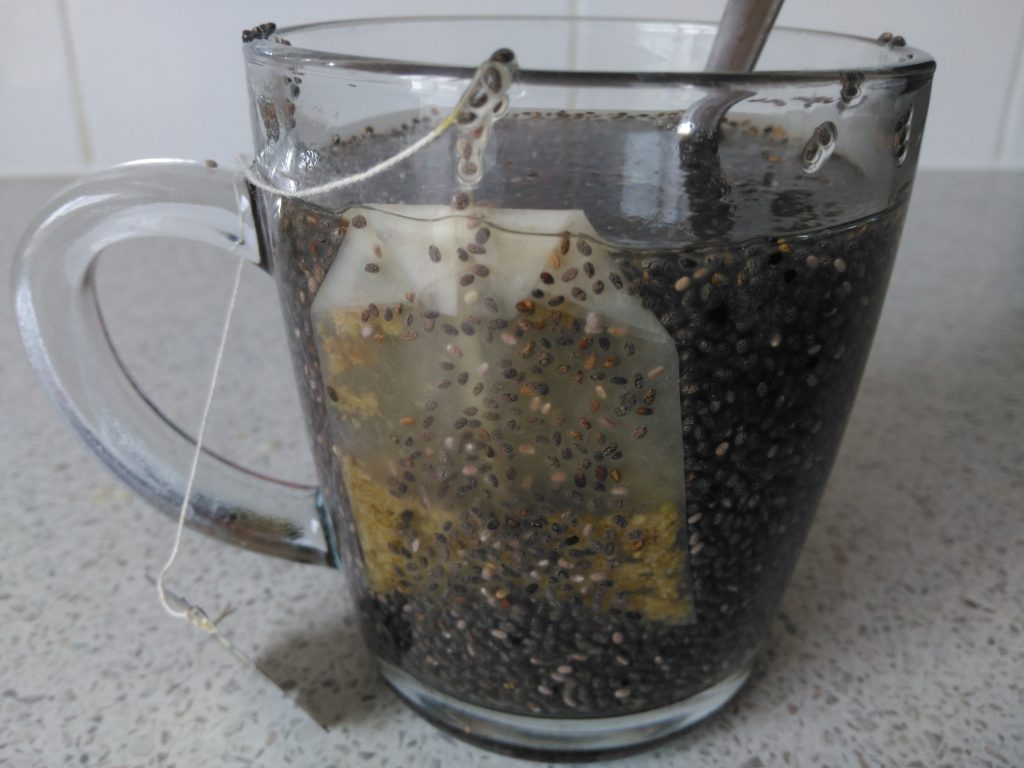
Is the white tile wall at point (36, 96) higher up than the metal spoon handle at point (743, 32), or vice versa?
the metal spoon handle at point (743, 32)

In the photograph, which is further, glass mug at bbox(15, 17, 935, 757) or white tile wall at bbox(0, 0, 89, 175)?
white tile wall at bbox(0, 0, 89, 175)

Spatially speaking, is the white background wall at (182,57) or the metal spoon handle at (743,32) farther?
the white background wall at (182,57)

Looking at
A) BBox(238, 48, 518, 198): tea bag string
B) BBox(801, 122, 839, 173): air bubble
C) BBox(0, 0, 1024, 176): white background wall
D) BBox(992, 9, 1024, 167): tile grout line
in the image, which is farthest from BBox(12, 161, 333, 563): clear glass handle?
BBox(992, 9, 1024, 167): tile grout line

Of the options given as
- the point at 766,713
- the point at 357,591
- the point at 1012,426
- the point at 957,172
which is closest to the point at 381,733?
the point at 357,591

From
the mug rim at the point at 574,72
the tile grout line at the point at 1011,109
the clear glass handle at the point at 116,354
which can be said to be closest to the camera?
the mug rim at the point at 574,72

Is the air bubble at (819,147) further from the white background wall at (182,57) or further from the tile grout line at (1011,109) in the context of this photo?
the tile grout line at (1011,109)

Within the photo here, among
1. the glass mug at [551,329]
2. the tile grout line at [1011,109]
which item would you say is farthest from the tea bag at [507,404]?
the tile grout line at [1011,109]

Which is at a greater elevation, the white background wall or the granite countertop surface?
the white background wall

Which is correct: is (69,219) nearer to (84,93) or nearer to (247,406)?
(247,406)

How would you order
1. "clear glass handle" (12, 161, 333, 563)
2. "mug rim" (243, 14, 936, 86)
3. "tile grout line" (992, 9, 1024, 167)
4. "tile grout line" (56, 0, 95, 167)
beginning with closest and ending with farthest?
"mug rim" (243, 14, 936, 86)
"clear glass handle" (12, 161, 333, 563)
"tile grout line" (56, 0, 95, 167)
"tile grout line" (992, 9, 1024, 167)

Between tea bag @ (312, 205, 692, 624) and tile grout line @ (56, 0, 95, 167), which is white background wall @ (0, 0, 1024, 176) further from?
tea bag @ (312, 205, 692, 624)
